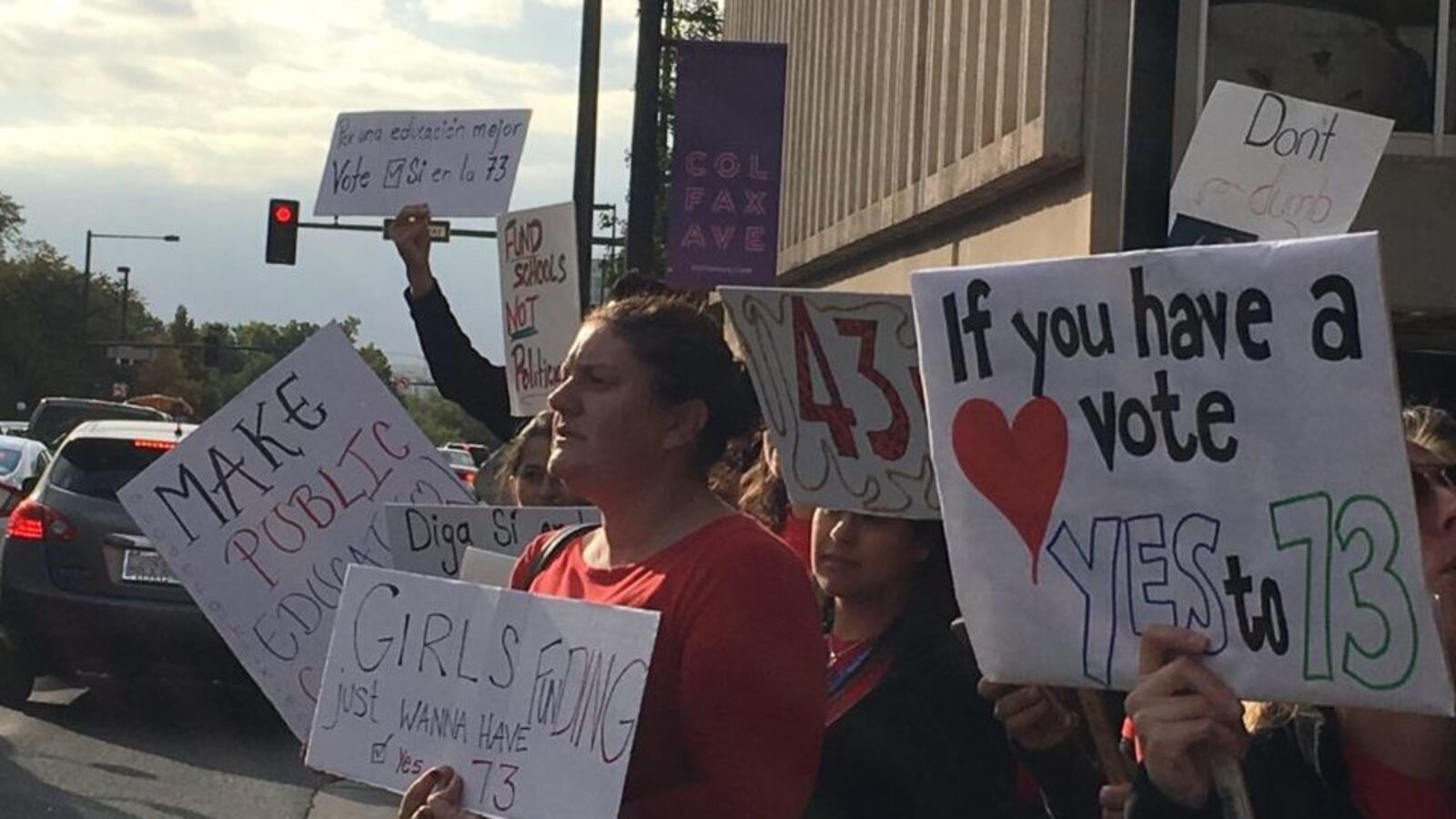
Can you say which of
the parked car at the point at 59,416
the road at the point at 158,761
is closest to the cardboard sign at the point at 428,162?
the road at the point at 158,761

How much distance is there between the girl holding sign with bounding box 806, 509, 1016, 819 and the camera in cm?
349

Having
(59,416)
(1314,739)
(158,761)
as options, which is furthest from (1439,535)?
(59,416)

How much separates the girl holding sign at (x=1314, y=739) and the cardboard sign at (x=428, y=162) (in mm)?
4432

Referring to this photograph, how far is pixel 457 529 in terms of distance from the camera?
16.3ft

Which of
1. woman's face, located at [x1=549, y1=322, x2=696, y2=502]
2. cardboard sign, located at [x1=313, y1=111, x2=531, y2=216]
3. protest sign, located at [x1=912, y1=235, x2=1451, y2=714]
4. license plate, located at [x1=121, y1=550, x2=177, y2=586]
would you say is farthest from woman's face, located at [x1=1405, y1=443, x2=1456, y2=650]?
license plate, located at [x1=121, y1=550, x2=177, y2=586]

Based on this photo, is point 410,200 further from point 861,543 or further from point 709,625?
point 709,625

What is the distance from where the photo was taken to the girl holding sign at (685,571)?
299 cm

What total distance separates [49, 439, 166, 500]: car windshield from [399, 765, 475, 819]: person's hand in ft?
29.4

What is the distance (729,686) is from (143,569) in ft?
29.8

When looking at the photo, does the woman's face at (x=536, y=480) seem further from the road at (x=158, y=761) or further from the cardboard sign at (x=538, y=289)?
the road at (x=158, y=761)

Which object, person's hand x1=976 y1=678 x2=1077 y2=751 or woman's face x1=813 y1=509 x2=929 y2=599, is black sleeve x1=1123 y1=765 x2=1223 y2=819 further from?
woman's face x1=813 y1=509 x2=929 y2=599

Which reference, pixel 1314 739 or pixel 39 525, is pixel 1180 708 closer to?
pixel 1314 739

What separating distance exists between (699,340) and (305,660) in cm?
148

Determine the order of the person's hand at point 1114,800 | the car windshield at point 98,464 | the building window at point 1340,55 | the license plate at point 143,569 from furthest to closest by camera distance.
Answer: the car windshield at point 98,464, the license plate at point 143,569, the building window at point 1340,55, the person's hand at point 1114,800
